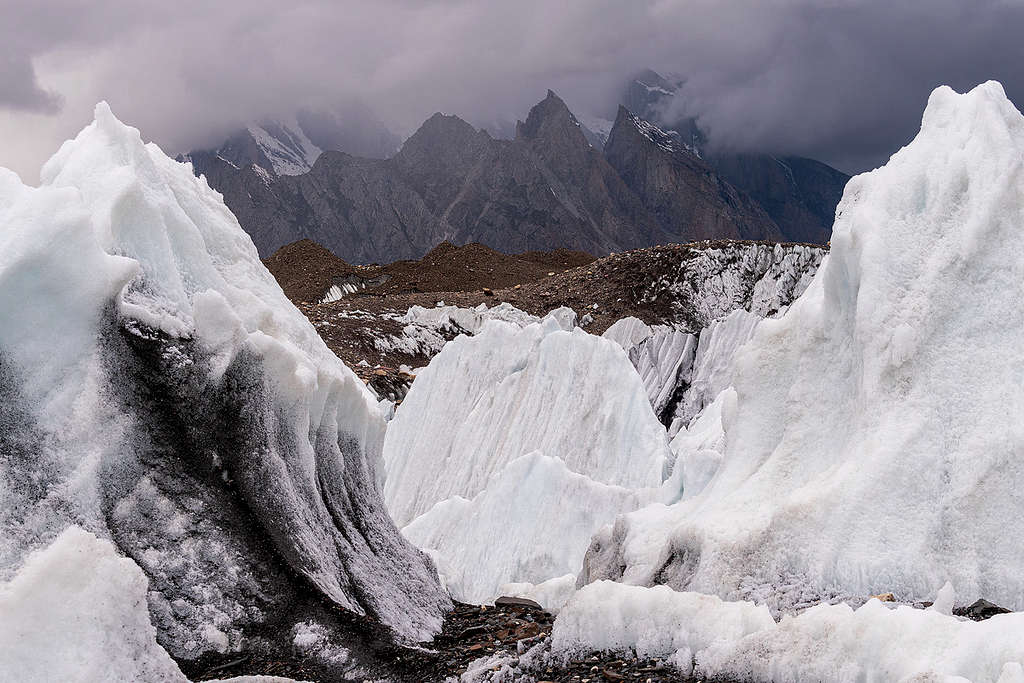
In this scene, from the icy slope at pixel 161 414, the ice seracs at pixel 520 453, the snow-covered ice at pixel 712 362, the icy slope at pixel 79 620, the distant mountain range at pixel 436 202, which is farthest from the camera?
the distant mountain range at pixel 436 202

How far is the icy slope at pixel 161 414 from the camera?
5.90m

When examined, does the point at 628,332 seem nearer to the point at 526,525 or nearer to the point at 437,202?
the point at 526,525

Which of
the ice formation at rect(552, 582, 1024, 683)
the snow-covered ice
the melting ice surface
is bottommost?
the ice formation at rect(552, 582, 1024, 683)

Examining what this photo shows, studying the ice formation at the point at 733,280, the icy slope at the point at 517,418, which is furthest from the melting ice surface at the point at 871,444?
the ice formation at the point at 733,280

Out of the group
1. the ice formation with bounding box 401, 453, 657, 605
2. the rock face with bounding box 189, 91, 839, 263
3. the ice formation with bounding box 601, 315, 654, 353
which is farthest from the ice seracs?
the rock face with bounding box 189, 91, 839, 263

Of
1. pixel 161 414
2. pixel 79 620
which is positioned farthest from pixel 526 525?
pixel 79 620

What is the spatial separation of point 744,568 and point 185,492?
4.65 meters

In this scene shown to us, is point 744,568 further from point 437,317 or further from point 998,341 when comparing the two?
point 437,317

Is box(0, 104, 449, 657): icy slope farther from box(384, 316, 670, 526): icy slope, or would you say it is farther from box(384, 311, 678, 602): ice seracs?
box(384, 316, 670, 526): icy slope

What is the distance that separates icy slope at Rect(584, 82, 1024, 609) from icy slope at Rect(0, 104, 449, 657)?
323 centimetres

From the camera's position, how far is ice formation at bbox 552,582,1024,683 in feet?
14.0

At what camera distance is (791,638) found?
4.96 meters

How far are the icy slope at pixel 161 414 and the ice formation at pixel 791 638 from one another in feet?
7.00

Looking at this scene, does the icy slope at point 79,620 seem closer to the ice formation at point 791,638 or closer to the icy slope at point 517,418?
the ice formation at point 791,638
